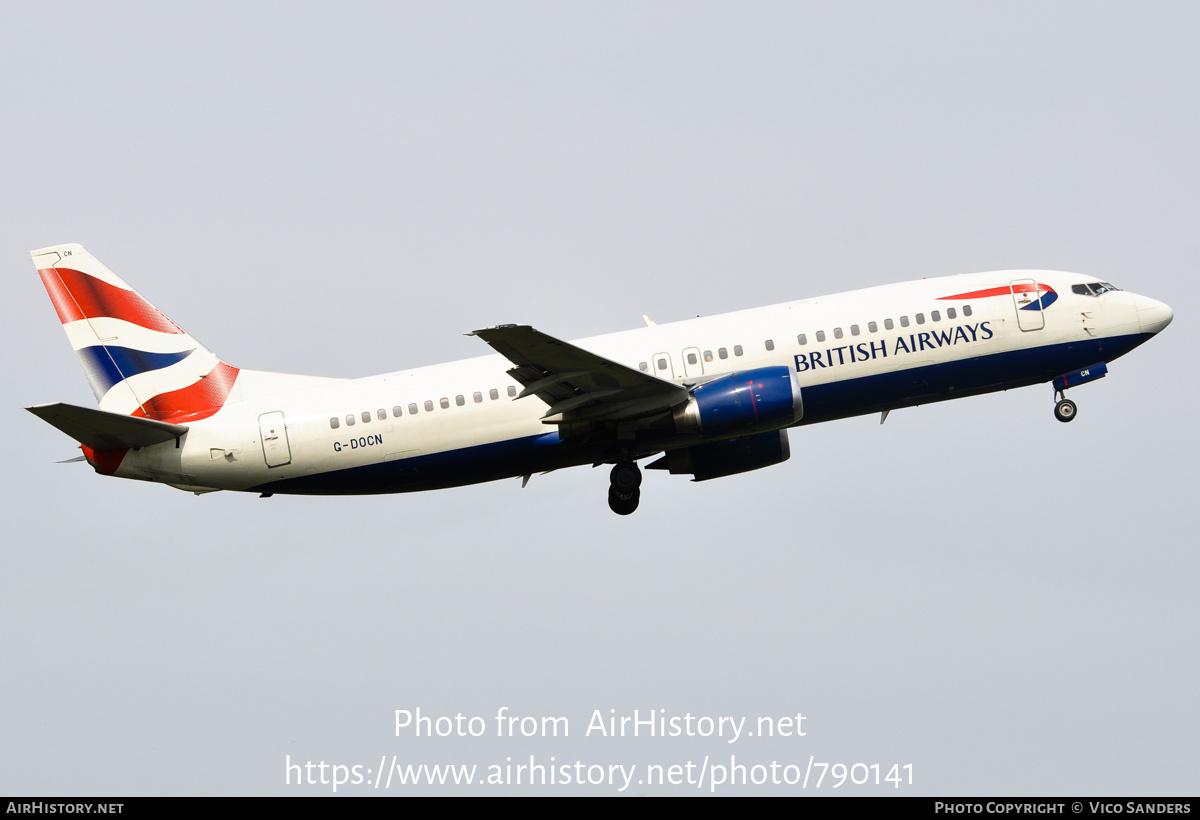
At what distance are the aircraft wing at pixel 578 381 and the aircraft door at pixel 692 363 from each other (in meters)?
1.22

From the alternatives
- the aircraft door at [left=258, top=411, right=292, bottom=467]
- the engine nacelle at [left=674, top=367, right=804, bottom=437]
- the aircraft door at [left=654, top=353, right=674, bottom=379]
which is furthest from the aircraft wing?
the aircraft door at [left=258, top=411, right=292, bottom=467]

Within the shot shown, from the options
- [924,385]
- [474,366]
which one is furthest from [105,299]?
[924,385]

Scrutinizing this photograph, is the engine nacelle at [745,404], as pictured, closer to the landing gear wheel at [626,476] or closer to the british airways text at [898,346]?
the british airways text at [898,346]

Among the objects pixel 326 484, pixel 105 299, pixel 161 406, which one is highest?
pixel 105 299

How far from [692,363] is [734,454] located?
13.0ft

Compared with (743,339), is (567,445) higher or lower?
lower

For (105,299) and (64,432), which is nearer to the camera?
(64,432)

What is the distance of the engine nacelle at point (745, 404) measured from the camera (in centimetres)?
3466

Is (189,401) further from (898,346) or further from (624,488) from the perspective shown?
(898,346)

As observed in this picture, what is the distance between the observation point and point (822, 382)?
36094mm

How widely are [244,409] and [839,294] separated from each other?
17.2m

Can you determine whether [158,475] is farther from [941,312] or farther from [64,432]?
[941,312]

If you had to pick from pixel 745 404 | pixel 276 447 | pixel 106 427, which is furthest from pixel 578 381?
pixel 106 427

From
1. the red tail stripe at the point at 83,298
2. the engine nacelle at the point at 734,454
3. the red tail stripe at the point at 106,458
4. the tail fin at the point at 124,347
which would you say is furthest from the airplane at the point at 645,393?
the red tail stripe at the point at 83,298
